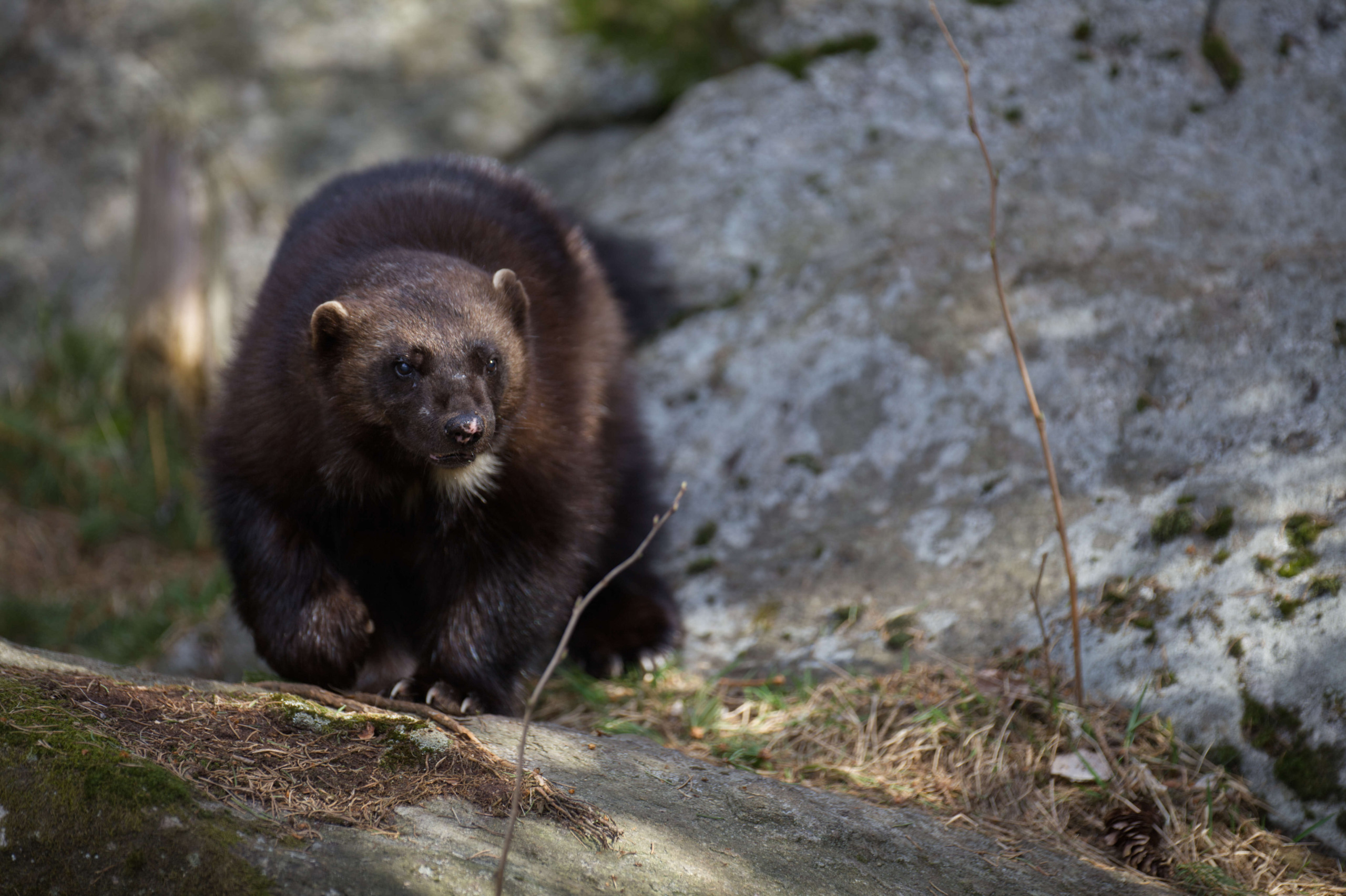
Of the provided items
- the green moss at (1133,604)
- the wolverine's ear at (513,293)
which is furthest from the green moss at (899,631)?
the wolverine's ear at (513,293)

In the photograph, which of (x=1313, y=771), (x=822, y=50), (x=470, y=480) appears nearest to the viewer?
(x=1313, y=771)

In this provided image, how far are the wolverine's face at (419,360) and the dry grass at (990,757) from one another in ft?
3.18

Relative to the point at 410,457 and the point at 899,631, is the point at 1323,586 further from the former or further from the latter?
the point at 410,457

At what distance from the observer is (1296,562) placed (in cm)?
272

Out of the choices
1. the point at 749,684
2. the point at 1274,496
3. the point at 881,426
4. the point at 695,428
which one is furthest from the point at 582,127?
the point at 1274,496

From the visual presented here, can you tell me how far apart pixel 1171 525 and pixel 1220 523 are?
0.14m

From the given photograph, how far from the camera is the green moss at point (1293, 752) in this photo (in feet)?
7.91

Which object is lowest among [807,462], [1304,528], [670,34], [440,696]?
[440,696]

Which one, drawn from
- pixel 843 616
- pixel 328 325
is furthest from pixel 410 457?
pixel 843 616

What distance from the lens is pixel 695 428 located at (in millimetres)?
4309

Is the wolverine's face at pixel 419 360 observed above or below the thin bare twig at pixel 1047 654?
above

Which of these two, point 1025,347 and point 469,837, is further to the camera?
point 1025,347

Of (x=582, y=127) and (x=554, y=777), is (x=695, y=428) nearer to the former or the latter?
(x=554, y=777)

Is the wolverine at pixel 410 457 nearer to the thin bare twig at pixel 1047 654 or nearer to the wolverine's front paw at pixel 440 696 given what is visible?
the wolverine's front paw at pixel 440 696
